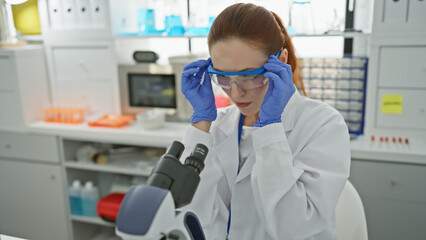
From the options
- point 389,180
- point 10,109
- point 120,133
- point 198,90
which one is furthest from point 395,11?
point 10,109

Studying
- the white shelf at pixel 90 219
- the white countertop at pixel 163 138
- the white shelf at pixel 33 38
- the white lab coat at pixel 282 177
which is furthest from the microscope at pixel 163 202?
the white shelf at pixel 33 38

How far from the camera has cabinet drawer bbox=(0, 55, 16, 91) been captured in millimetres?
2539

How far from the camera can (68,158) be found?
2586mm

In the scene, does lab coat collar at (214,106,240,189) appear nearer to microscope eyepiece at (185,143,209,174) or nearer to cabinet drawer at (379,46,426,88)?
microscope eyepiece at (185,143,209,174)

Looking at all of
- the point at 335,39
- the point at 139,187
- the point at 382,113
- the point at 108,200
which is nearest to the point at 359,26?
the point at 335,39

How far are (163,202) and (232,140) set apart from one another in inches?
29.5

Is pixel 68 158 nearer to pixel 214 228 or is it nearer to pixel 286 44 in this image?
pixel 214 228

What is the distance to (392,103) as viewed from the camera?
2143 mm

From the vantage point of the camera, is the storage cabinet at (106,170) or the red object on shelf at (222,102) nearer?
the red object on shelf at (222,102)

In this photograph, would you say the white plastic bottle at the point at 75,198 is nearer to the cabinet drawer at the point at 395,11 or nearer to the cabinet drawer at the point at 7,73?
the cabinet drawer at the point at 7,73

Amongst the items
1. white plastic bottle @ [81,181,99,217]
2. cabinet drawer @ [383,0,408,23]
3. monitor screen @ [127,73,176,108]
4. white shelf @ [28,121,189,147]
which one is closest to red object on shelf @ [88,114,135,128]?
white shelf @ [28,121,189,147]

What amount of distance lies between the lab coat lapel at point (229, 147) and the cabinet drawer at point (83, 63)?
148cm

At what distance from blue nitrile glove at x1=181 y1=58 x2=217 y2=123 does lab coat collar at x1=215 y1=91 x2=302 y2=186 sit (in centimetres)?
13

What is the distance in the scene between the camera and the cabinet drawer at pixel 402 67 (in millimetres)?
2057
